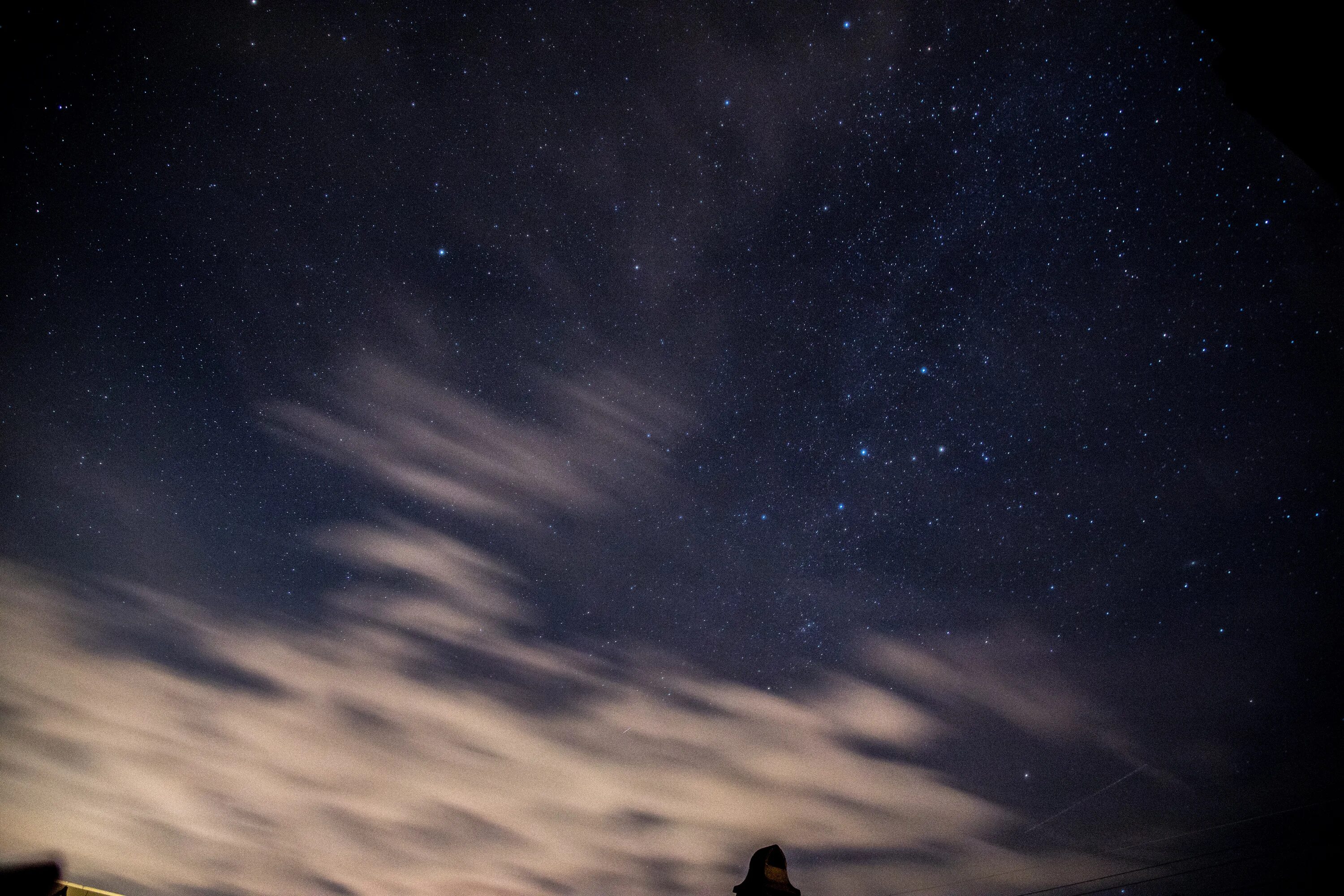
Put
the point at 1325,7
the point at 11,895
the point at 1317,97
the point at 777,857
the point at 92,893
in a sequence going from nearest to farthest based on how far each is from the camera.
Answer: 1. the point at 1325,7
2. the point at 1317,97
3. the point at 777,857
4. the point at 11,895
5. the point at 92,893

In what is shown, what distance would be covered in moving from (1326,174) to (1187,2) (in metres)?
0.89

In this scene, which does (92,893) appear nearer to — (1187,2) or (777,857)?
(777,857)

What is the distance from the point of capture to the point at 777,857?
6.27 m

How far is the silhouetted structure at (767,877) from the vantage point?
18.5 feet

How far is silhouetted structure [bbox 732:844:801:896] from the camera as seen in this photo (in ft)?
18.5

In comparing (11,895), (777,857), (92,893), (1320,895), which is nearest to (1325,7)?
(777,857)

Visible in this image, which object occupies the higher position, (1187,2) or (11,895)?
(1187,2)

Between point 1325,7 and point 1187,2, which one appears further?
point 1187,2

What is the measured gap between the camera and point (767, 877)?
19.3ft

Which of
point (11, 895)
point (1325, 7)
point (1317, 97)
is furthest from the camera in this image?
point (11, 895)

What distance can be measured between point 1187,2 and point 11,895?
49.8ft

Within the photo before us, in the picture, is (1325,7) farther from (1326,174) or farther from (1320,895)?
(1320,895)

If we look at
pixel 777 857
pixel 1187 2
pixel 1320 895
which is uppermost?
pixel 1187 2

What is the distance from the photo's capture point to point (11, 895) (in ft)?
29.4
